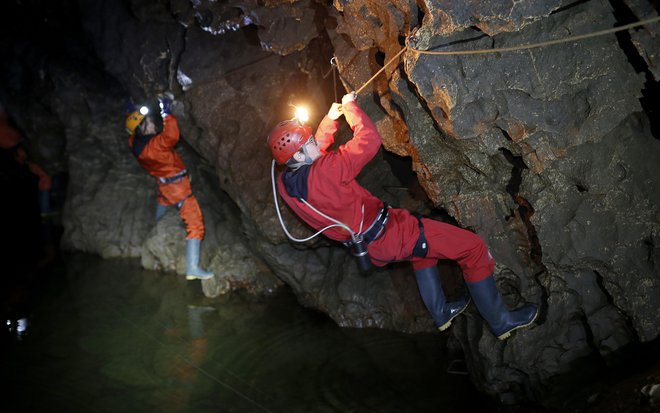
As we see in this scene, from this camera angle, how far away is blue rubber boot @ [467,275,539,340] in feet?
14.1

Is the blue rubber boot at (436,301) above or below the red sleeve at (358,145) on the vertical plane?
below

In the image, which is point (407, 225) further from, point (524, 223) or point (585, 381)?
point (585, 381)

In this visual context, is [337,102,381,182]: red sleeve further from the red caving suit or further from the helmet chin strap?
the helmet chin strap

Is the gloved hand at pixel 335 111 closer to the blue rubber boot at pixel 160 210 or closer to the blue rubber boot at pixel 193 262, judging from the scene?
the blue rubber boot at pixel 193 262

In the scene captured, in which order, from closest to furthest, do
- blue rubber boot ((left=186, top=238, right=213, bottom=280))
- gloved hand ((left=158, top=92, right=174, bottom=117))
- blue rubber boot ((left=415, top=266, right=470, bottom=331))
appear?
blue rubber boot ((left=415, top=266, right=470, bottom=331)) < gloved hand ((left=158, top=92, right=174, bottom=117)) < blue rubber boot ((left=186, top=238, right=213, bottom=280))

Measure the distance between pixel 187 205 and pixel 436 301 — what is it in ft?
12.3

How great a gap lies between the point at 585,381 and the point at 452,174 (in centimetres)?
196

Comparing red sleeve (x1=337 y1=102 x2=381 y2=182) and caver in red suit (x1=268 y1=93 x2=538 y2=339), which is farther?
caver in red suit (x1=268 y1=93 x2=538 y2=339)

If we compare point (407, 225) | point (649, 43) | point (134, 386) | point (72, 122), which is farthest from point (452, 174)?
point (72, 122)

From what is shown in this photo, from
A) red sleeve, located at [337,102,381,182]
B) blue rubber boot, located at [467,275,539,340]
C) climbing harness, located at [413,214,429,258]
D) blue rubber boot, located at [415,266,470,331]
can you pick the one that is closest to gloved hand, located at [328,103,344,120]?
red sleeve, located at [337,102,381,182]

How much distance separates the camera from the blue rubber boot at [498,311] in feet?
14.1

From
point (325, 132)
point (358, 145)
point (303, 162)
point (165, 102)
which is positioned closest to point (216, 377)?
point (303, 162)

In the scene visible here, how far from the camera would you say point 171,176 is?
6852mm

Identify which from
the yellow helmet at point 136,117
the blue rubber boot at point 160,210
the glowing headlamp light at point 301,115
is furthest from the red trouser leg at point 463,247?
the blue rubber boot at point 160,210
